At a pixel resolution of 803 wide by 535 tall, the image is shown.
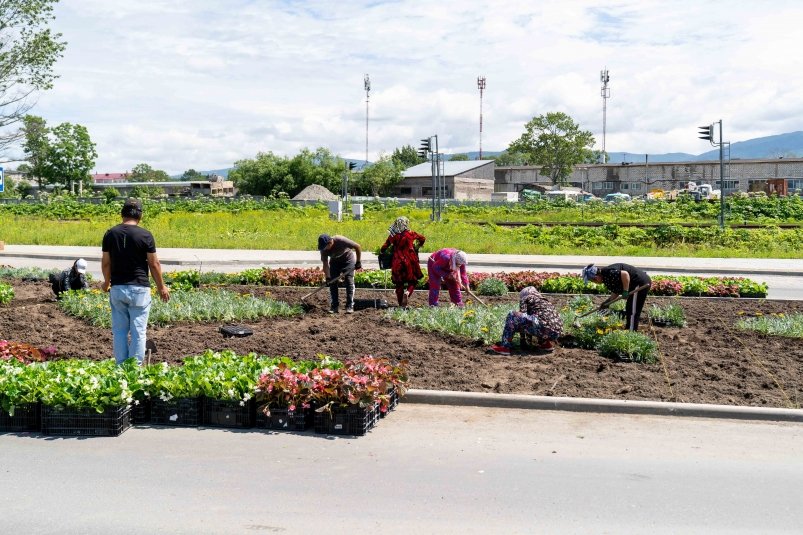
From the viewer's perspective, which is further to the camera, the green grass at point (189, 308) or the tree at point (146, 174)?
Answer: the tree at point (146, 174)

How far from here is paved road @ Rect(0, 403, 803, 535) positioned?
5137 millimetres

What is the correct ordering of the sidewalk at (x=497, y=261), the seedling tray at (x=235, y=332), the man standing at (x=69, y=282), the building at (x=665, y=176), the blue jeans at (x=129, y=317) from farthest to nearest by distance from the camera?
the building at (x=665, y=176), the sidewalk at (x=497, y=261), the man standing at (x=69, y=282), the seedling tray at (x=235, y=332), the blue jeans at (x=129, y=317)

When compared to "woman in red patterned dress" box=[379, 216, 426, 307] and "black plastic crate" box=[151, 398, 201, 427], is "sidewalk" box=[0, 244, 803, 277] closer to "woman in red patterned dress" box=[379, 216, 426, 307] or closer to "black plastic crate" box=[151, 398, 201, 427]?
"woman in red patterned dress" box=[379, 216, 426, 307]

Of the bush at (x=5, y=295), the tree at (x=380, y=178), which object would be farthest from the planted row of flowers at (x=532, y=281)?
the tree at (x=380, y=178)

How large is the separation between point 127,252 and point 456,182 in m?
79.2

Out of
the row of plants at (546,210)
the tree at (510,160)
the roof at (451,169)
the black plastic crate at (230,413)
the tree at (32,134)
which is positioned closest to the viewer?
the black plastic crate at (230,413)

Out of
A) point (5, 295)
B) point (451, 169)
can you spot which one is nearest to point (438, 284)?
point (5, 295)

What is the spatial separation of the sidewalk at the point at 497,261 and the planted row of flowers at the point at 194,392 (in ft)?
47.7

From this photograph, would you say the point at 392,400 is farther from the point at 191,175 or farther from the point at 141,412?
the point at 191,175

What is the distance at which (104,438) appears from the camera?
680cm

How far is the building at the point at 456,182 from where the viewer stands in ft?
284

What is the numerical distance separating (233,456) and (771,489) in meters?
3.78

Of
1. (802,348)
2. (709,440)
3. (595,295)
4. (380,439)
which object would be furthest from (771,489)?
(595,295)

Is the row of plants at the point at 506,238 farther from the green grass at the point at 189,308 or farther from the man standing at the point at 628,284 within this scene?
the man standing at the point at 628,284
